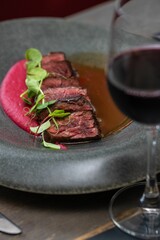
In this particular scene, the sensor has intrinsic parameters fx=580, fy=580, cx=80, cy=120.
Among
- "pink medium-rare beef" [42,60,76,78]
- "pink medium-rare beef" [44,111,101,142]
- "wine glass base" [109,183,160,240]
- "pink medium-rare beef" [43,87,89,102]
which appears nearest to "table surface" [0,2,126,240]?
"wine glass base" [109,183,160,240]

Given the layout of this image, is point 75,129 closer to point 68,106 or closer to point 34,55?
point 68,106

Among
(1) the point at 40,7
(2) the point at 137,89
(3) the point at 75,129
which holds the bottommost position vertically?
(1) the point at 40,7

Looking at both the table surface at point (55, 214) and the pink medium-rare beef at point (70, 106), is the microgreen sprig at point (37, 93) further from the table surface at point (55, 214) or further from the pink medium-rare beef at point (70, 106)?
the table surface at point (55, 214)

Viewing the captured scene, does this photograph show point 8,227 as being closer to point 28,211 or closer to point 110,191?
point 28,211

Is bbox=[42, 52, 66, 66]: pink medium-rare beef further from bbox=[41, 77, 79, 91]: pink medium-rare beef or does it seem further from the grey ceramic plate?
the grey ceramic plate

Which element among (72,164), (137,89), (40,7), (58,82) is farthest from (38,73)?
(40,7)
